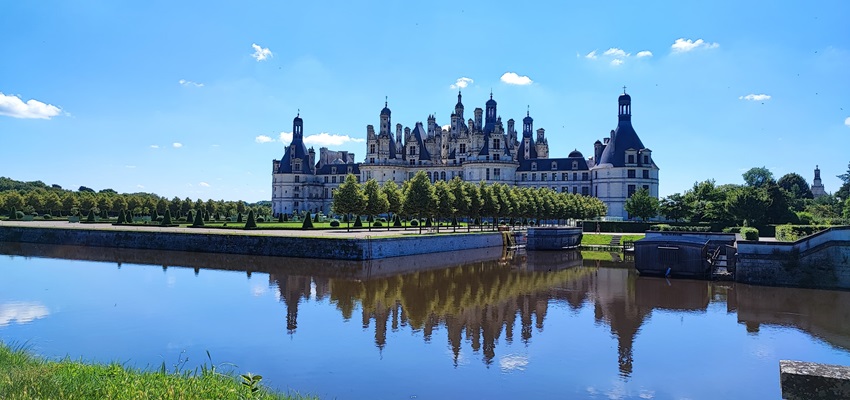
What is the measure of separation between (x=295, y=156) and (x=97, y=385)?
84334mm

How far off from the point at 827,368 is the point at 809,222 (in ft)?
148

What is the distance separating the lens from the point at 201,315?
16016 millimetres

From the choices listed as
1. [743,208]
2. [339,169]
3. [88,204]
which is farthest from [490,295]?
[339,169]

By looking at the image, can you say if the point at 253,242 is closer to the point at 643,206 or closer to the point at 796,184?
the point at 643,206

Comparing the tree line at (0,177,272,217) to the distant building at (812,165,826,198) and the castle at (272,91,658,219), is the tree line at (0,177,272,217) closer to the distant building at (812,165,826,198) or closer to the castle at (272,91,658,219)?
the castle at (272,91,658,219)

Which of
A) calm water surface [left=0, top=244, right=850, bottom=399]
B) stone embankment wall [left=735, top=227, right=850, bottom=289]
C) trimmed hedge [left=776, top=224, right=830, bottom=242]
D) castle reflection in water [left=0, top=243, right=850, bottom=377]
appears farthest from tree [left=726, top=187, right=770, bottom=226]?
calm water surface [left=0, top=244, right=850, bottom=399]

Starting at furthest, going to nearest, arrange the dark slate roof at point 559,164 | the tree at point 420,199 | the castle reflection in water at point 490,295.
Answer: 1. the dark slate roof at point 559,164
2. the tree at point 420,199
3. the castle reflection in water at point 490,295

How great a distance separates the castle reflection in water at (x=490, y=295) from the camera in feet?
51.0

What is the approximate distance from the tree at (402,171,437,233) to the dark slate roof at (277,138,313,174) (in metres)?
50.4

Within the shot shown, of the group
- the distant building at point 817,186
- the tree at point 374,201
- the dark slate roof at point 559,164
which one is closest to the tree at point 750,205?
the tree at point 374,201

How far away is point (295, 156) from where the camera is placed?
88.9 m

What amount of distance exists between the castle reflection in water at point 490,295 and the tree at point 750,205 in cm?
1416

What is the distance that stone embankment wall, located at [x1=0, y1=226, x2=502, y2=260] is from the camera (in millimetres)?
31016

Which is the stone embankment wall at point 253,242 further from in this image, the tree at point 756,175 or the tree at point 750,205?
the tree at point 756,175
